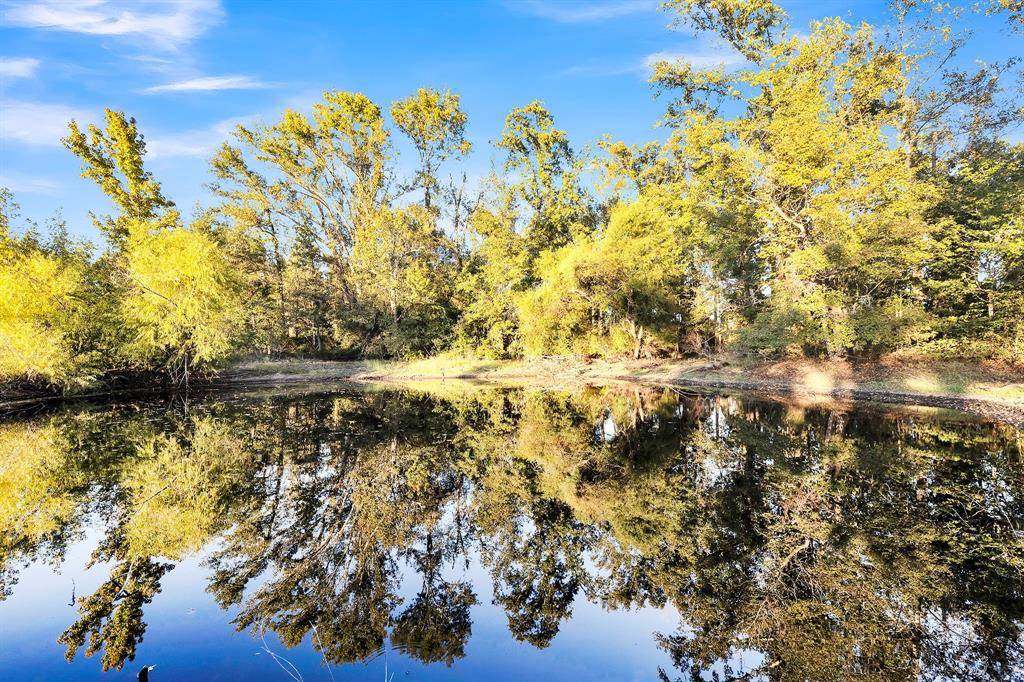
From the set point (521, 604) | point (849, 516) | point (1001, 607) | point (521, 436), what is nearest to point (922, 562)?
point (1001, 607)

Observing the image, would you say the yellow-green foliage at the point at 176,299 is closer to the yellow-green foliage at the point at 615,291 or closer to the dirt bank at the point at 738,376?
the dirt bank at the point at 738,376

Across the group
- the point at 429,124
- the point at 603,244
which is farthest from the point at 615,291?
the point at 429,124

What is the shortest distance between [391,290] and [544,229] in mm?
14002

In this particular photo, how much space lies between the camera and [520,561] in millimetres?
6219

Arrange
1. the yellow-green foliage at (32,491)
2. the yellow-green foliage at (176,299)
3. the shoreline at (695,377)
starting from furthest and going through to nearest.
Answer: the yellow-green foliage at (176,299), the shoreline at (695,377), the yellow-green foliage at (32,491)

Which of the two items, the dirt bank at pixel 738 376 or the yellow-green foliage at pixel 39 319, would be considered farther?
the yellow-green foliage at pixel 39 319

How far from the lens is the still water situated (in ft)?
14.6

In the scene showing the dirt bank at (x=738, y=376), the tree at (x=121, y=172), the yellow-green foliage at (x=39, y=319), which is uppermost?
the tree at (x=121, y=172)

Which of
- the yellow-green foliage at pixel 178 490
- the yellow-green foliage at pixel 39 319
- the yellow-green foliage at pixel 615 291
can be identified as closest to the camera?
A: the yellow-green foliage at pixel 178 490

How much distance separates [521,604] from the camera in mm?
5406

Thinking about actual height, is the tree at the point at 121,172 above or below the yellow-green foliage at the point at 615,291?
above

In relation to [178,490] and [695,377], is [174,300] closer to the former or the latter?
[178,490]

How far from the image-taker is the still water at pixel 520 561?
4.44 meters

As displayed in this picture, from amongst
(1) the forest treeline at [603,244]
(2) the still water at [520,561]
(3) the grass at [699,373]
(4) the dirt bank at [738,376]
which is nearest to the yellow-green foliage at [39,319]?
(1) the forest treeline at [603,244]
